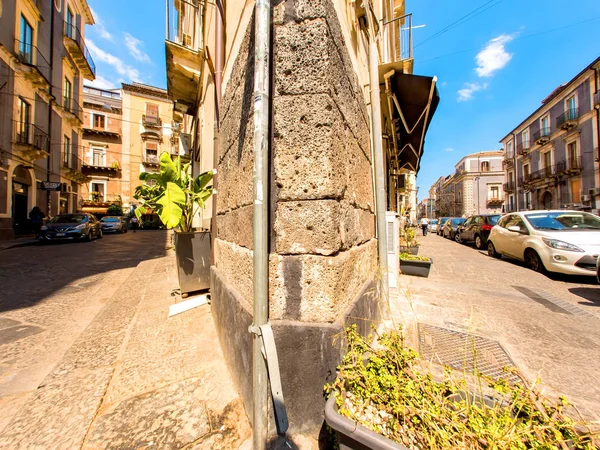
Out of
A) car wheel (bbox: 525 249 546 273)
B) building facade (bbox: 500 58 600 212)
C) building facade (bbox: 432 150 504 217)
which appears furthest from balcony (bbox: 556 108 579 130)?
car wheel (bbox: 525 249 546 273)

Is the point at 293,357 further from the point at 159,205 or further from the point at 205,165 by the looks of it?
the point at 205,165

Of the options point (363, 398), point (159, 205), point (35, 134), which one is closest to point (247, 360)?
point (363, 398)

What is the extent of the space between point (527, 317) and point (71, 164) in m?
24.3

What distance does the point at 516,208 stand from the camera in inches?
1220

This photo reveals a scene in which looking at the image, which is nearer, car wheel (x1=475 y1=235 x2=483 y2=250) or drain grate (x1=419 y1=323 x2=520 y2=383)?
drain grate (x1=419 y1=323 x2=520 y2=383)

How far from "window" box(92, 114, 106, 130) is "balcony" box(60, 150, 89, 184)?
33.7 feet

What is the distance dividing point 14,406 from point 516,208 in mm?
41274

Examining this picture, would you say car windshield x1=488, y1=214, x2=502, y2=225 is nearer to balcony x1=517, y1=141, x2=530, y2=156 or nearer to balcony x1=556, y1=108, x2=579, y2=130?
balcony x1=556, y1=108, x2=579, y2=130

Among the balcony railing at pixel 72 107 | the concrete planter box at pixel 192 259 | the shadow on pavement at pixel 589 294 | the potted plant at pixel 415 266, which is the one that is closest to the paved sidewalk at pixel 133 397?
the concrete planter box at pixel 192 259

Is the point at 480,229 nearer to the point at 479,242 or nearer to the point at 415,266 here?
the point at 479,242

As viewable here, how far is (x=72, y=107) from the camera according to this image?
17.2 meters

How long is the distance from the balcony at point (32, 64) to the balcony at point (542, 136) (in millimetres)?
39628

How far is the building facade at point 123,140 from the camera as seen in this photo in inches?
1010

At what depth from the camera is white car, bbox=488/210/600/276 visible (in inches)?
186
